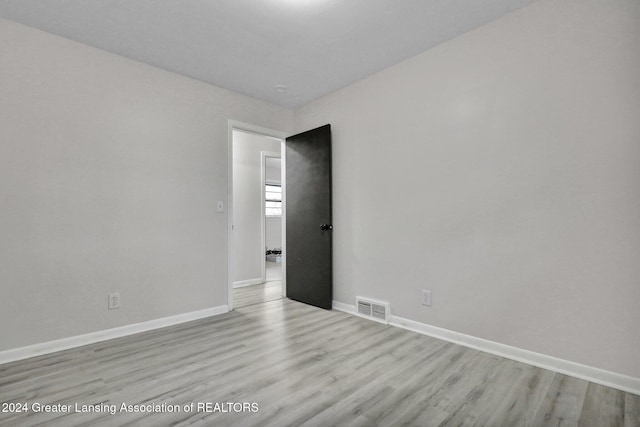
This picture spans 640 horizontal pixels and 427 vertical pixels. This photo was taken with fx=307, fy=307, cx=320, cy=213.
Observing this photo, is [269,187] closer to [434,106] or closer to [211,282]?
[211,282]

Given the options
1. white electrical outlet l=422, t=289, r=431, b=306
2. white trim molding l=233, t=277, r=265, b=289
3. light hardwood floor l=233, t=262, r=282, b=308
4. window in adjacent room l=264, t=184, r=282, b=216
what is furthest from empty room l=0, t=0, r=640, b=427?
window in adjacent room l=264, t=184, r=282, b=216

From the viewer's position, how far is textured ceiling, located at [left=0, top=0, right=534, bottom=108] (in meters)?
2.22

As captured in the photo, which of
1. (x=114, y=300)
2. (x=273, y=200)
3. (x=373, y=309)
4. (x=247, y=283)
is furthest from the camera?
(x=273, y=200)

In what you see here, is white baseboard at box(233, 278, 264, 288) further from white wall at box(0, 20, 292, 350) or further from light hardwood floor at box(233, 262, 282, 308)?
white wall at box(0, 20, 292, 350)

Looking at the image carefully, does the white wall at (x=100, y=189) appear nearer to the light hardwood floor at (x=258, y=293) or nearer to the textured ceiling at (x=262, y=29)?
the textured ceiling at (x=262, y=29)

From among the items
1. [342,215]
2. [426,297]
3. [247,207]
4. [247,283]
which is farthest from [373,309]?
[247,207]

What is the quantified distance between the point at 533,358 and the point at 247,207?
408cm

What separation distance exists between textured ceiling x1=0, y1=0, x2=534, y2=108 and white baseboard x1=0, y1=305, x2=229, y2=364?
99.3 inches

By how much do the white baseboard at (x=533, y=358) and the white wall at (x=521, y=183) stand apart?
4cm

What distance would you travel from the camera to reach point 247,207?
5027 millimetres

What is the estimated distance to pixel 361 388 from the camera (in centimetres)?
189

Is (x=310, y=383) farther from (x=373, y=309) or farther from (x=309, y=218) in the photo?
(x=309, y=218)

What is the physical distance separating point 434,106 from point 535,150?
3.07ft

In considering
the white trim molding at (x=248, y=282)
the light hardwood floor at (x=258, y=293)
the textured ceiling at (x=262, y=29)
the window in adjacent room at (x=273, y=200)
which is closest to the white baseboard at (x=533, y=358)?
the light hardwood floor at (x=258, y=293)
